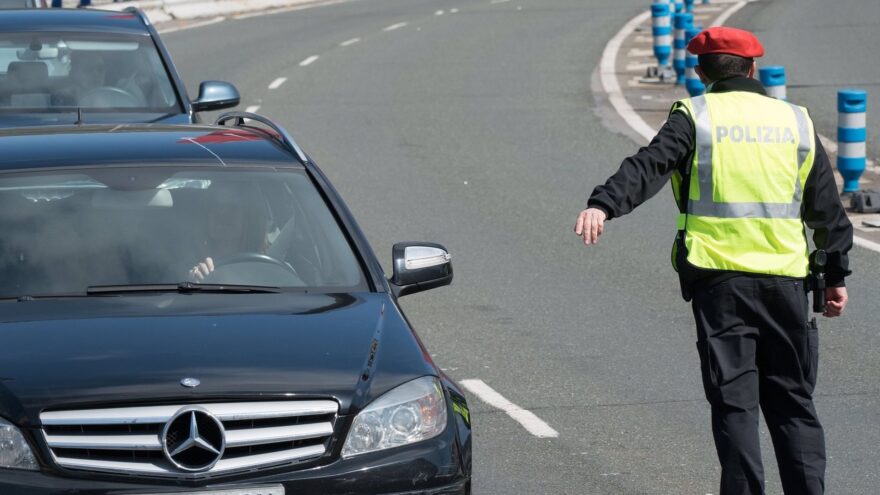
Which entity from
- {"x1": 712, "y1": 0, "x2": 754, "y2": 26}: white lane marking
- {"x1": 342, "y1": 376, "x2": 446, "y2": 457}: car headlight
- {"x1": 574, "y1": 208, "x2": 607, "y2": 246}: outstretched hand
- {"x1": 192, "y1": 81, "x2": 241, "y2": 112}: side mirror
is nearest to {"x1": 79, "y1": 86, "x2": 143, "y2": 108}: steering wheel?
{"x1": 192, "y1": 81, "x2": 241, "y2": 112}: side mirror

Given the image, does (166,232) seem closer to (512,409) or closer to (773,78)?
(512,409)

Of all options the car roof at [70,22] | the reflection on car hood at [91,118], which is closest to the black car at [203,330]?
the reflection on car hood at [91,118]

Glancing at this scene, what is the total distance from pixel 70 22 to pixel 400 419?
641 centimetres

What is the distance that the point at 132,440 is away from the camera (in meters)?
4.35

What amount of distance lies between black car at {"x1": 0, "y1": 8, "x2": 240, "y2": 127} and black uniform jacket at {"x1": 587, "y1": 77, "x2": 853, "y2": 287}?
4.41m

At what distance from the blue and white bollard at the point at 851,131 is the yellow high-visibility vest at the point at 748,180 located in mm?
7520

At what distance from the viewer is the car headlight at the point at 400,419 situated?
4.52 metres

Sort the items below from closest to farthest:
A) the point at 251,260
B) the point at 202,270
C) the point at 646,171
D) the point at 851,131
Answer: the point at 646,171 → the point at 202,270 → the point at 251,260 → the point at 851,131

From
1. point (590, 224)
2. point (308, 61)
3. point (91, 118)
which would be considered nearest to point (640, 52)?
point (308, 61)

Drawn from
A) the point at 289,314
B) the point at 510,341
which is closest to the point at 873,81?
the point at 510,341

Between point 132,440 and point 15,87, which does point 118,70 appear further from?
point 132,440

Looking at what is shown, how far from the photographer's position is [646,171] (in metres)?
5.30

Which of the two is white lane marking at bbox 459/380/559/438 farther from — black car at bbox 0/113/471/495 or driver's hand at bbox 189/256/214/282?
driver's hand at bbox 189/256/214/282

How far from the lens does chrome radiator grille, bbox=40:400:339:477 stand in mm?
4324
